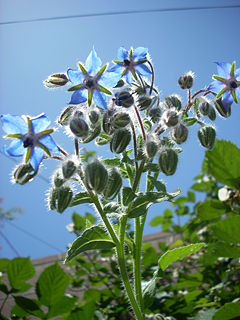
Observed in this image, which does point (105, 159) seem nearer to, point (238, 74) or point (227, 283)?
point (238, 74)

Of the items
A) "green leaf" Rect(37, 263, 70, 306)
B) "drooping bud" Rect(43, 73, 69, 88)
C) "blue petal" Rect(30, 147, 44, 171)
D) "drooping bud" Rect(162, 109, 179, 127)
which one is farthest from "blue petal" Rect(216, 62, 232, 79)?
"green leaf" Rect(37, 263, 70, 306)

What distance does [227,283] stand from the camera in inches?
47.3

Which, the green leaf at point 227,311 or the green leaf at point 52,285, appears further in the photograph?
the green leaf at point 52,285

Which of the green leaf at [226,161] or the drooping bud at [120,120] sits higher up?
the drooping bud at [120,120]

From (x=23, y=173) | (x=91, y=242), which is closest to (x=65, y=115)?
(x=23, y=173)

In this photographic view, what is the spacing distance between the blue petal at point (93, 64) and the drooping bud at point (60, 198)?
0.26m

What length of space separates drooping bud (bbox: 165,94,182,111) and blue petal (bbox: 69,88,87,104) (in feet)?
0.57

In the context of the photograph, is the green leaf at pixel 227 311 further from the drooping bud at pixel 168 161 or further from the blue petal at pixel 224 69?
the blue petal at pixel 224 69

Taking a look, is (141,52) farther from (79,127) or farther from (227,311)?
(227,311)

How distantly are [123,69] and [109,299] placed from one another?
3.08ft

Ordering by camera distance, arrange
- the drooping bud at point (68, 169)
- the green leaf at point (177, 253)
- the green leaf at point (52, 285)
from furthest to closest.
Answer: the green leaf at point (52, 285)
the green leaf at point (177, 253)
the drooping bud at point (68, 169)

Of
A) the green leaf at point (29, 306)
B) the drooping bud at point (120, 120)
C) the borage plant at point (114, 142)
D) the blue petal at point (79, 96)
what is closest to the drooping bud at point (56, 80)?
the borage plant at point (114, 142)

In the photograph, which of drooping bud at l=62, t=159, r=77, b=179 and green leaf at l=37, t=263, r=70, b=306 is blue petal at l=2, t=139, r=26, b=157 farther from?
green leaf at l=37, t=263, r=70, b=306

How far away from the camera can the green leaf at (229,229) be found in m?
0.87
